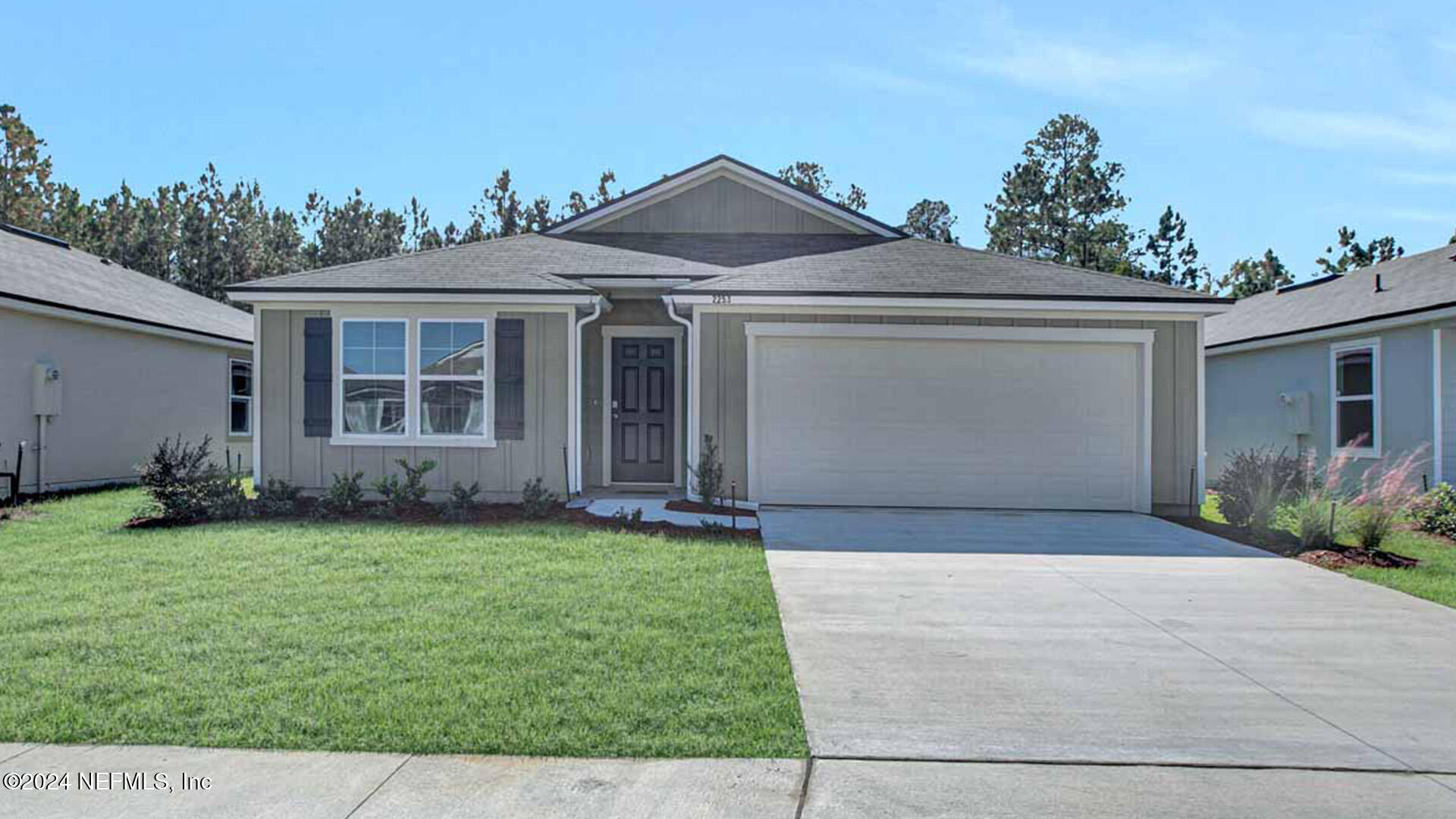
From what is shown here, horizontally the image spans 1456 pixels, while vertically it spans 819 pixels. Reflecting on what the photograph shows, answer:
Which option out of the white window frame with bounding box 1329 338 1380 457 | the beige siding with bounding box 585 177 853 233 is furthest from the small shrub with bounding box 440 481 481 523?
the white window frame with bounding box 1329 338 1380 457

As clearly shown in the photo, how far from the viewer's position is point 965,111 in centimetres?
1502

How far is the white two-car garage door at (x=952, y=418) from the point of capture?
10805mm

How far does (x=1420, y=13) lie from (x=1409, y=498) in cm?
501

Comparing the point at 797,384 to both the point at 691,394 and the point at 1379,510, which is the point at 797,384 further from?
the point at 1379,510

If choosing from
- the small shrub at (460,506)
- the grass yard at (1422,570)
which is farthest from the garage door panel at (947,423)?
the small shrub at (460,506)

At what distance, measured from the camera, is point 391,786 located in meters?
3.42

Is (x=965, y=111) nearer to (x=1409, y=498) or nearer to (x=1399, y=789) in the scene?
(x=1409, y=498)

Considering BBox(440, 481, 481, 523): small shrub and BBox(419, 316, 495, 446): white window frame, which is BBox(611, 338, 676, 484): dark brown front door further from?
BBox(440, 481, 481, 523): small shrub

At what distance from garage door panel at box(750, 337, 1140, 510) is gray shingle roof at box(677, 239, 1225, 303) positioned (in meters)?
0.63

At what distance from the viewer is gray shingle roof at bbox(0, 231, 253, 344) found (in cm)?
1220

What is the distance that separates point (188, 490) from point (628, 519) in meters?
4.68

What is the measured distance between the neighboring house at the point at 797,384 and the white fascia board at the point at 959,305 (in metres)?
0.02

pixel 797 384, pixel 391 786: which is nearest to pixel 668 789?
pixel 391 786

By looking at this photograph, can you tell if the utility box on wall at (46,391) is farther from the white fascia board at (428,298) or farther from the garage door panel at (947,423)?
the garage door panel at (947,423)
